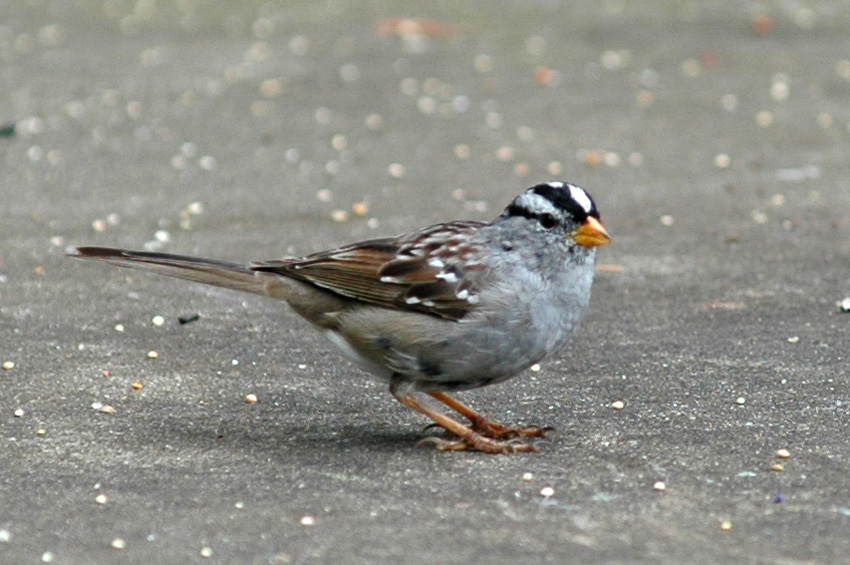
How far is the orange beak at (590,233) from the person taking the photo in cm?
501

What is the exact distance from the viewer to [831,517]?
4332 millimetres

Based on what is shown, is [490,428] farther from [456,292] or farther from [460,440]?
[456,292]

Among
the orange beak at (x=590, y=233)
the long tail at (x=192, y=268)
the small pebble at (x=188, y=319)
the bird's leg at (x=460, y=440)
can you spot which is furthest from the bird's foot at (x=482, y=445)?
the small pebble at (x=188, y=319)

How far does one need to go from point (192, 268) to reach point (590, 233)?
1507mm

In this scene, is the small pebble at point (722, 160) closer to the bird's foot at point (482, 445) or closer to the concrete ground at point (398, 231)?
the concrete ground at point (398, 231)

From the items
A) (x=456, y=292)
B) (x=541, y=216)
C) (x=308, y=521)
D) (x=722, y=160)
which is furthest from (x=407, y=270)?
(x=722, y=160)

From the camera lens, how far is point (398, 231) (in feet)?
26.7

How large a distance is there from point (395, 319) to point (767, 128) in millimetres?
6145

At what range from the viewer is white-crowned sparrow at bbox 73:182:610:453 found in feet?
16.3

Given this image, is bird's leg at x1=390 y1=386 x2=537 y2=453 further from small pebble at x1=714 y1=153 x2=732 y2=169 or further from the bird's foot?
small pebble at x1=714 y1=153 x2=732 y2=169

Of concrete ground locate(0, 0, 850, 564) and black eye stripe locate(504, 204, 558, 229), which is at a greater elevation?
black eye stripe locate(504, 204, 558, 229)

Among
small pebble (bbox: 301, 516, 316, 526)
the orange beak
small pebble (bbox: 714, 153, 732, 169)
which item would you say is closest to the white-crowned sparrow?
the orange beak

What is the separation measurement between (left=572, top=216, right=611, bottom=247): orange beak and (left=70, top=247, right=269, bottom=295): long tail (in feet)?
3.94

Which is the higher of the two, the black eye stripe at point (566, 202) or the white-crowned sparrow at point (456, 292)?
the black eye stripe at point (566, 202)
